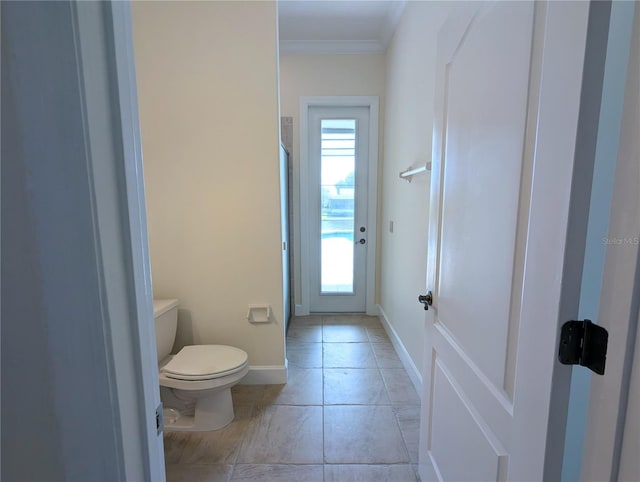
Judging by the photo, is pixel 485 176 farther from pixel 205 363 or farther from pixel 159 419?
pixel 205 363

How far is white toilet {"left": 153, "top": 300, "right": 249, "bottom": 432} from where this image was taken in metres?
1.64

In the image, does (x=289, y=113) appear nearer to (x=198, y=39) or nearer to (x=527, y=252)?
(x=198, y=39)

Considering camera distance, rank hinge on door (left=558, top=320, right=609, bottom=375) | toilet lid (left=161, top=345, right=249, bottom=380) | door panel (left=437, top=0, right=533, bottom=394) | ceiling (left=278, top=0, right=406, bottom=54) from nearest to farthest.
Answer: hinge on door (left=558, top=320, right=609, bottom=375) → door panel (left=437, top=0, right=533, bottom=394) → toilet lid (left=161, top=345, right=249, bottom=380) → ceiling (left=278, top=0, right=406, bottom=54)

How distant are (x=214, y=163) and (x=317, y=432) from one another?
1759 mm

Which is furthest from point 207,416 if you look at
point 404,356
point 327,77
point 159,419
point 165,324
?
point 327,77

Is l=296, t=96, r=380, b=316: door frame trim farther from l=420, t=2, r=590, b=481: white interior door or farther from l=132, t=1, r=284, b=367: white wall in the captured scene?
l=420, t=2, r=590, b=481: white interior door

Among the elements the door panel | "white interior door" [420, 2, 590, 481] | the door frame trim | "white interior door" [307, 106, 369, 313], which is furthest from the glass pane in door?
the door panel

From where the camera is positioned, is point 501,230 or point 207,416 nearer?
point 501,230

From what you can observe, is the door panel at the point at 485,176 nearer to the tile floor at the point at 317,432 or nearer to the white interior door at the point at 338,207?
the tile floor at the point at 317,432

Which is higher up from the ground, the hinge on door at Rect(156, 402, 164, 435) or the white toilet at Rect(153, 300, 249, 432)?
the hinge on door at Rect(156, 402, 164, 435)

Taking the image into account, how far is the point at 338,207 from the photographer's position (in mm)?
3326

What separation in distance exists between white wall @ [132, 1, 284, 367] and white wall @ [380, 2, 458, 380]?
3.09ft

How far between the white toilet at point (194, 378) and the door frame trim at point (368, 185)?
151cm

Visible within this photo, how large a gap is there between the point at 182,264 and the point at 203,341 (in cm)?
57
